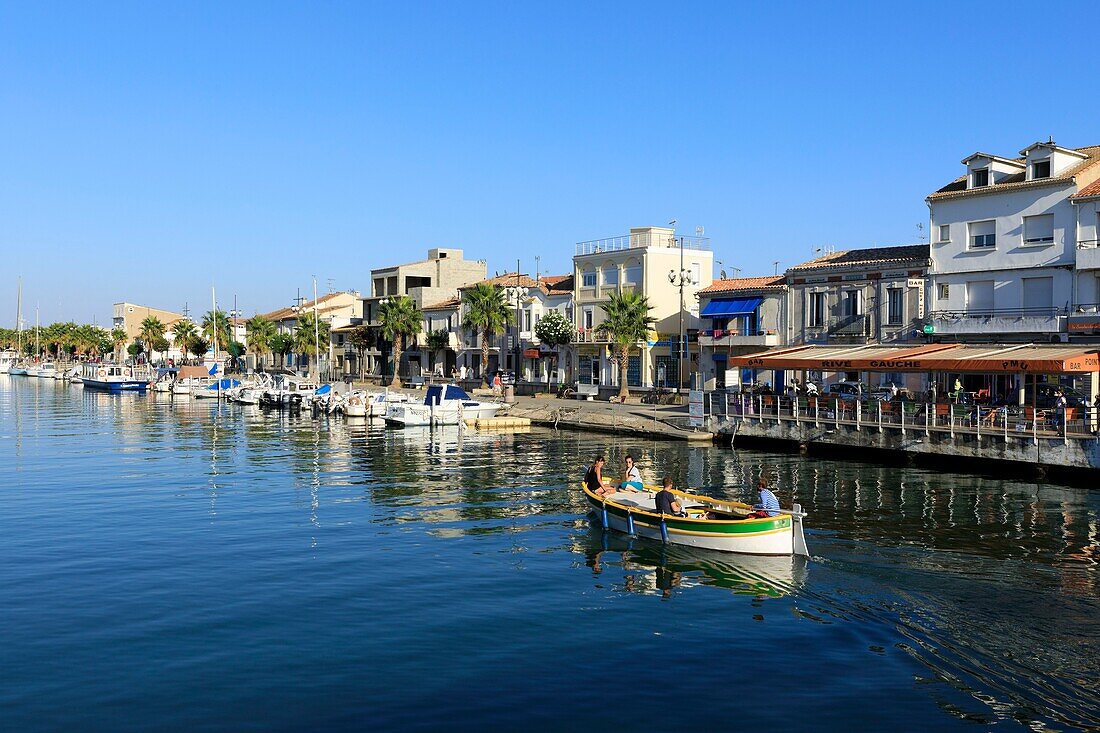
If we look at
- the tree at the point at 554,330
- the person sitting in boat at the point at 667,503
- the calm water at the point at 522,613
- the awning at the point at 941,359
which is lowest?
the calm water at the point at 522,613

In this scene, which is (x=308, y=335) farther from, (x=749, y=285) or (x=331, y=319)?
(x=749, y=285)

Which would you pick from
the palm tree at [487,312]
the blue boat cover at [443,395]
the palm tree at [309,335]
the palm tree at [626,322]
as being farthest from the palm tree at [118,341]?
the palm tree at [626,322]

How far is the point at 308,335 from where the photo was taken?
12300 centimetres

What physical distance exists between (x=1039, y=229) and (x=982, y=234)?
311cm

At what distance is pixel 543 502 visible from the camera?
36.0 m

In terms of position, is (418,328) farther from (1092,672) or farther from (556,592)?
(1092,672)

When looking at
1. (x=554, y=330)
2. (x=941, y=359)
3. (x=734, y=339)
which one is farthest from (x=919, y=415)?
(x=554, y=330)

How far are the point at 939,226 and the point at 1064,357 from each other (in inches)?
665

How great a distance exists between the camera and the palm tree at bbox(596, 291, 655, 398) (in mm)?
72625

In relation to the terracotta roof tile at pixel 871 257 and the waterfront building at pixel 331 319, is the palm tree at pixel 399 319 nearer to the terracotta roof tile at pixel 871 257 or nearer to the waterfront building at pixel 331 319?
the waterfront building at pixel 331 319

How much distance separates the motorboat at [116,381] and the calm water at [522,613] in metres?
87.9

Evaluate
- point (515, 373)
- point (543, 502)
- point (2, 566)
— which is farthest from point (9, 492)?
point (515, 373)

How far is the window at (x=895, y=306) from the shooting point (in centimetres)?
5797

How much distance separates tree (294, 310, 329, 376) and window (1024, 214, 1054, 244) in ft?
288
